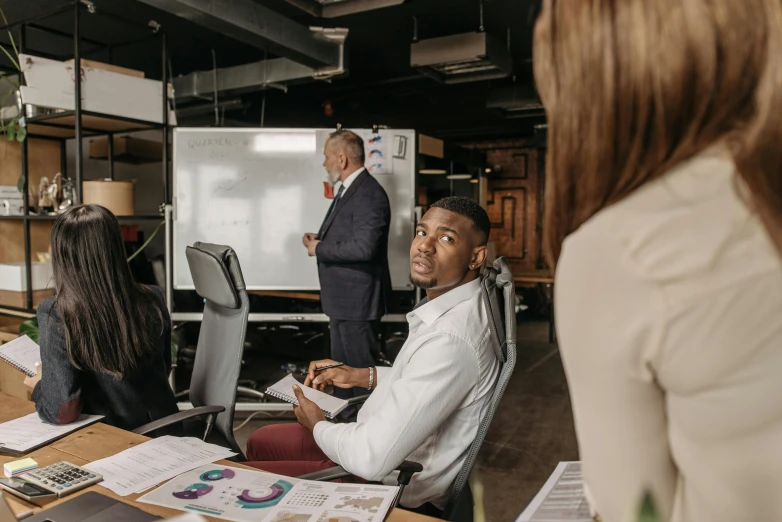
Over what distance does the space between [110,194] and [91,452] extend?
2288mm

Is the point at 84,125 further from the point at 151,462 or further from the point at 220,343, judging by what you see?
the point at 151,462

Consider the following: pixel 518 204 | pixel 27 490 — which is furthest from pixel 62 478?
pixel 518 204

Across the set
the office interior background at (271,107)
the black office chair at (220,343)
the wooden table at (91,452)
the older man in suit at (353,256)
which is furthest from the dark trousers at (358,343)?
the wooden table at (91,452)

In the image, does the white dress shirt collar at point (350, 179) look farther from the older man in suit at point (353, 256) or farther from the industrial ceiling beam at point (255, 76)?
the industrial ceiling beam at point (255, 76)

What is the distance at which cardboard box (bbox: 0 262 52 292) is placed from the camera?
333 centimetres

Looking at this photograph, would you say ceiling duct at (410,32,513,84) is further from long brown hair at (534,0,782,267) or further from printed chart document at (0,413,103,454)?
long brown hair at (534,0,782,267)

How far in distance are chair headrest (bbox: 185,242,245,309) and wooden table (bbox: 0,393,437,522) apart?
533 mm

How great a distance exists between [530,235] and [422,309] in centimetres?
798

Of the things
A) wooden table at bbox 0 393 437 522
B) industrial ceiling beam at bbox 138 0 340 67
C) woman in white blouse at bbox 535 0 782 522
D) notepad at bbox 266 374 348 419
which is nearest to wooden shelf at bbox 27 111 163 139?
industrial ceiling beam at bbox 138 0 340 67

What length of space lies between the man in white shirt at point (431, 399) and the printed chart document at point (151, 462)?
0.87 ft

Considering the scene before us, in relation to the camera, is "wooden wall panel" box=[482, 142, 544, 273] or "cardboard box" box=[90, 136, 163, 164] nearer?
"cardboard box" box=[90, 136, 163, 164]

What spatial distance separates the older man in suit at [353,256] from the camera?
317 cm

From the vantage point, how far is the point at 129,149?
4879 millimetres

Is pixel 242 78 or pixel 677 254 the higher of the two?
pixel 242 78
